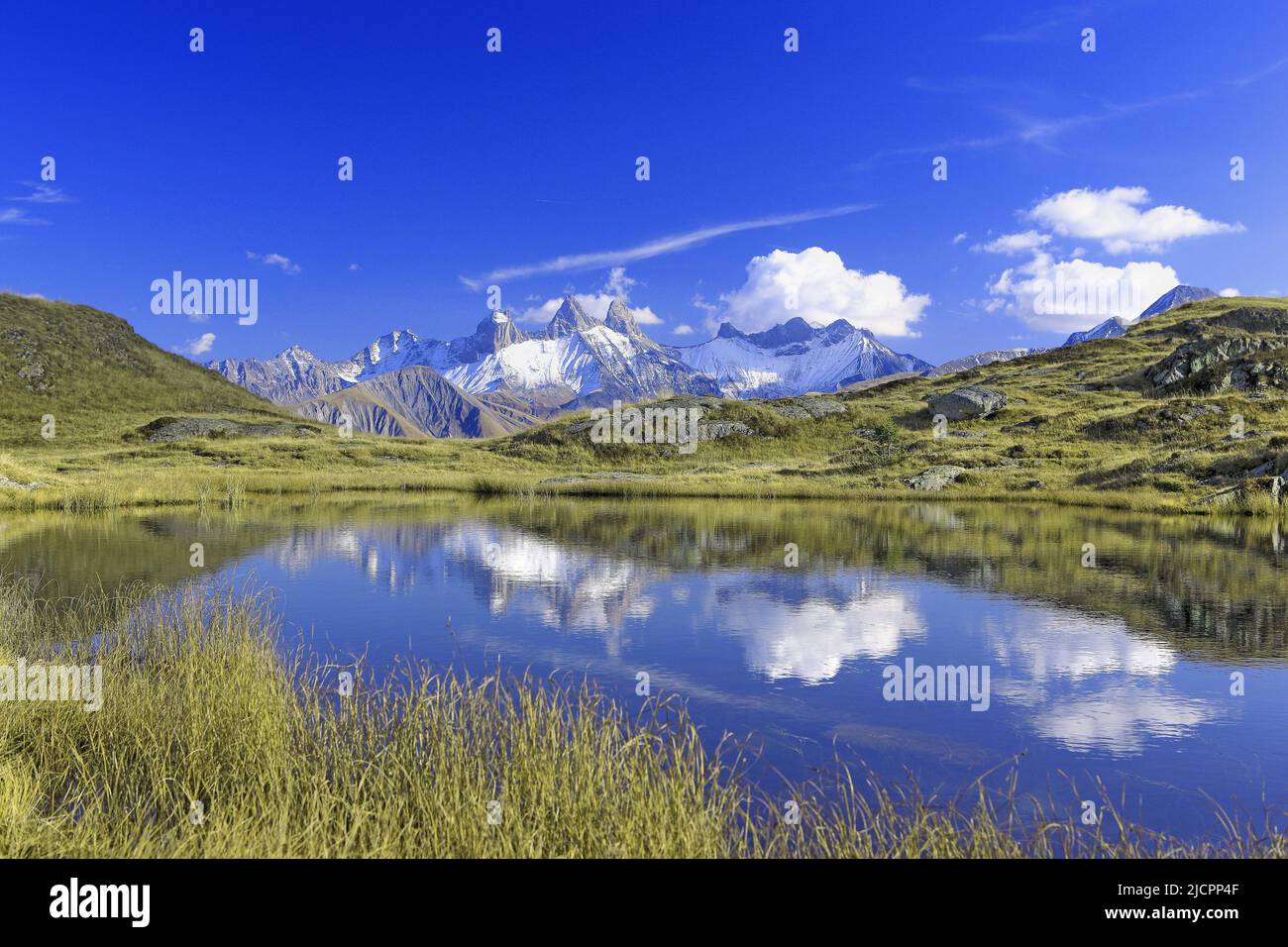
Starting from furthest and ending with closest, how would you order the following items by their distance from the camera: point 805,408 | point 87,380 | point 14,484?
point 87,380
point 805,408
point 14,484

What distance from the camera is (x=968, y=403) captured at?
9119 cm

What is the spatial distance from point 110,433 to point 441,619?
86601 mm

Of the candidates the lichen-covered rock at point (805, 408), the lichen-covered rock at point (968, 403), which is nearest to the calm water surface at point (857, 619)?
the lichen-covered rock at point (968, 403)

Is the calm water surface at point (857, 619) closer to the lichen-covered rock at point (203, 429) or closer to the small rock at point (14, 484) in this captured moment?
the small rock at point (14, 484)

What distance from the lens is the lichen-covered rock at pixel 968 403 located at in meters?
90.4

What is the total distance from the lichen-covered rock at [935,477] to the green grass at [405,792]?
2078 inches

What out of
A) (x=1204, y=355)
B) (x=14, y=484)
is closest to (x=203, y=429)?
(x=14, y=484)

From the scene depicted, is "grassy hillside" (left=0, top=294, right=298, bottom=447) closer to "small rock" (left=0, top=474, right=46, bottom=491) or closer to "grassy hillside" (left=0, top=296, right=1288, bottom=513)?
"grassy hillside" (left=0, top=296, right=1288, bottom=513)

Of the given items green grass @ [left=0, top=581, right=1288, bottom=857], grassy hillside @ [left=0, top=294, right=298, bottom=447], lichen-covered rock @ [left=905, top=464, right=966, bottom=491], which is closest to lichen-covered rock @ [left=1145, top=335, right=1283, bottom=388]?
lichen-covered rock @ [left=905, top=464, right=966, bottom=491]

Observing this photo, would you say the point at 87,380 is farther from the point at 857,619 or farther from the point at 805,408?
the point at 857,619

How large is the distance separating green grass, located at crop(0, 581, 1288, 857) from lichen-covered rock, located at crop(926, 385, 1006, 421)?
86.2 meters

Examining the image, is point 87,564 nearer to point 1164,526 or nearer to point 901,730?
point 901,730

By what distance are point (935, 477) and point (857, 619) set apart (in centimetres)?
4548

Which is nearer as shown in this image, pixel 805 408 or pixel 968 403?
pixel 968 403
